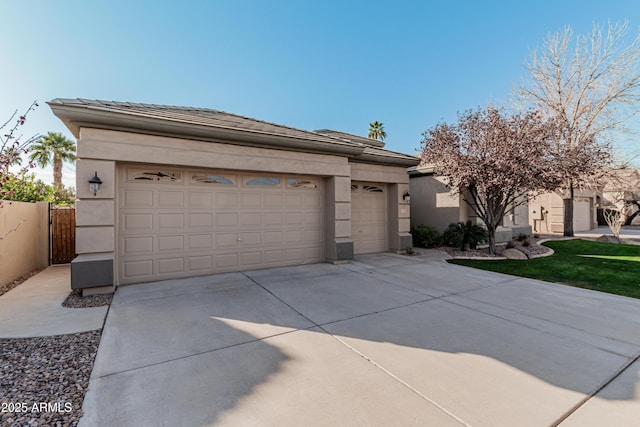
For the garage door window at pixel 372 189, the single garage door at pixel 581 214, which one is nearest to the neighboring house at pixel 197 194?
the garage door window at pixel 372 189

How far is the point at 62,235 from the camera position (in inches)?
337

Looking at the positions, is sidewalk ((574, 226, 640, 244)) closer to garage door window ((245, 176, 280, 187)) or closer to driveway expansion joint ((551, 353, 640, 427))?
driveway expansion joint ((551, 353, 640, 427))

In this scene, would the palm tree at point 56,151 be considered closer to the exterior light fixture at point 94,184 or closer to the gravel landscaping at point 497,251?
the exterior light fixture at point 94,184

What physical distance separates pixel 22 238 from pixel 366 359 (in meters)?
9.20

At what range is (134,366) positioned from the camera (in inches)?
114

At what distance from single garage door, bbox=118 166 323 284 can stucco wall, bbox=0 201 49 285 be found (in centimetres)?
210

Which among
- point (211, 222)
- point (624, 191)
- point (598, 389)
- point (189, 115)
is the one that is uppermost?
point (189, 115)

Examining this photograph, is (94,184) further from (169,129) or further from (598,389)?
(598,389)

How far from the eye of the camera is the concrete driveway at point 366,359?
2.24m

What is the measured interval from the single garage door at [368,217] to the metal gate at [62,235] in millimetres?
8953

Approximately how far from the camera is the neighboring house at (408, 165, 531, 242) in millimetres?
11562

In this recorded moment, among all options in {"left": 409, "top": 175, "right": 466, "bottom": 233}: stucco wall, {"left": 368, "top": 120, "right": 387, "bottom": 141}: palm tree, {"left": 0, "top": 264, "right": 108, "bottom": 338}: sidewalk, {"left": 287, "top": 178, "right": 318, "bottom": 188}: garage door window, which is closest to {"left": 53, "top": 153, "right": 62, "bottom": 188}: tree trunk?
{"left": 0, "top": 264, "right": 108, "bottom": 338}: sidewalk

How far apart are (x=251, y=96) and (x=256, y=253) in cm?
801

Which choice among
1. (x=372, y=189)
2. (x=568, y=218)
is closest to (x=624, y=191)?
(x=568, y=218)
